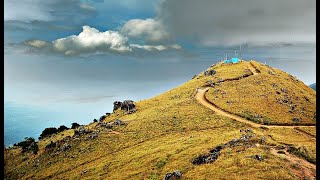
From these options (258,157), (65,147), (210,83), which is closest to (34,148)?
(65,147)

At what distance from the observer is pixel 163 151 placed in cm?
9688

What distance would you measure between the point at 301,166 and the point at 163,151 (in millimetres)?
37776

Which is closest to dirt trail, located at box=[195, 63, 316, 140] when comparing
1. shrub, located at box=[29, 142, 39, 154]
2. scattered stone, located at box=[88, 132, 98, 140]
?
scattered stone, located at box=[88, 132, 98, 140]

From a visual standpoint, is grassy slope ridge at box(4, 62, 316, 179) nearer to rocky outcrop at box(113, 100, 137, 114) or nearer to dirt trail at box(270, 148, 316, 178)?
dirt trail at box(270, 148, 316, 178)

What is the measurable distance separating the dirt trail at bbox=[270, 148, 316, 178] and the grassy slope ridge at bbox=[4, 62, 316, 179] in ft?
5.19

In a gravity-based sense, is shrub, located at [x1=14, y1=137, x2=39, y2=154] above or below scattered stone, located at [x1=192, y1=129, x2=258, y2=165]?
below

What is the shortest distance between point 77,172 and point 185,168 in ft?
123

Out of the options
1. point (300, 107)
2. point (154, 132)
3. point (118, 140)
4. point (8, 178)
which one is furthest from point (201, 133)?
point (8, 178)

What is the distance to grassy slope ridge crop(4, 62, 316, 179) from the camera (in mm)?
74750

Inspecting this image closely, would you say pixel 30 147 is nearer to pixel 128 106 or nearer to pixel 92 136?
pixel 92 136

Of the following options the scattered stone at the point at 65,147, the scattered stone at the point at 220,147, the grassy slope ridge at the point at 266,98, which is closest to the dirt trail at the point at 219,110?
the grassy slope ridge at the point at 266,98

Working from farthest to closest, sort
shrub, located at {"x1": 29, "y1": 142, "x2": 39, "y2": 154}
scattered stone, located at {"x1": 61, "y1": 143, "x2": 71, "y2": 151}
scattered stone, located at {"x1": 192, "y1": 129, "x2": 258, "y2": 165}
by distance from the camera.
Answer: shrub, located at {"x1": 29, "y1": 142, "x2": 39, "y2": 154} < scattered stone, located at {"x1": 61, "y1": 143, "x2": 71, "y2": 151} < scattered stone, located at {"x1": 192, "y1": 129, "x2": 258, "y2": 165}

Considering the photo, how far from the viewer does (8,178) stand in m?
119
